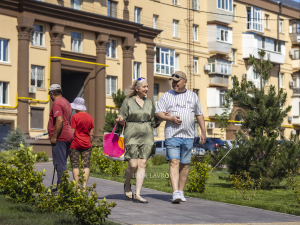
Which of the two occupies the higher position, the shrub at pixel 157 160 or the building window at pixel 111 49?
the building window at pixel 111 49

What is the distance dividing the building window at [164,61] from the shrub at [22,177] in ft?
116

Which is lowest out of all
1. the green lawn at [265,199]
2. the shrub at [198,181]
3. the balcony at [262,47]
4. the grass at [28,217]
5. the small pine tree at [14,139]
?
the green lawn at [265,199]

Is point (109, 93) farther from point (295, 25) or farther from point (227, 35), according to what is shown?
point (295, 25)

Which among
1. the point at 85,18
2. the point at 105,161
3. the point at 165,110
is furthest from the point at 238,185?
the point at 85,18

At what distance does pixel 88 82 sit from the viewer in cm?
3812

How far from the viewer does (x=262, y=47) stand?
51.8 m

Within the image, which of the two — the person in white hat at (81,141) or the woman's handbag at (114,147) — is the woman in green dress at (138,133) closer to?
the woman's handbag at (114,147)

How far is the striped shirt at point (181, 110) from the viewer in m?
8.99

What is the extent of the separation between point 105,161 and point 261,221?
9.30m

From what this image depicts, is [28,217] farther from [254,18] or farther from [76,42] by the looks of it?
[254,18]

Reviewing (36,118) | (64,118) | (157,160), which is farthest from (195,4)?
(64,118)

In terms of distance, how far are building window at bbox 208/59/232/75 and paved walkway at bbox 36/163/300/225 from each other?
1528 inches

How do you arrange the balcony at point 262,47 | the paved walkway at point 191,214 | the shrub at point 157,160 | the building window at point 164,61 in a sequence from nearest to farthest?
1. the paved walkway at point 191,214
2. the shrub at point 157,160
3. the building window at point 164,61
4. the balcony at point 262,47

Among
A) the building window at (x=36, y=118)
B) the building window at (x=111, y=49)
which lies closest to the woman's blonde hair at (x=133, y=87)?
the building window at (x=36, y=118)
